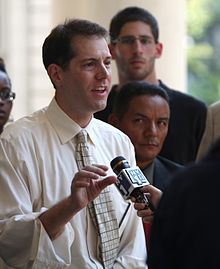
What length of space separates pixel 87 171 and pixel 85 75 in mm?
556

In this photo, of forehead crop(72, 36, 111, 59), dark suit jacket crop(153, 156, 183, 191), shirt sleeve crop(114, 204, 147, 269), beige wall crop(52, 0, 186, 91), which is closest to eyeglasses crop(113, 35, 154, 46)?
dark suit jacket crop(153, 156, 183, 191)

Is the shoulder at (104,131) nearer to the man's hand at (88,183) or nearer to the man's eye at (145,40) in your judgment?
the man's hand at (88,183)

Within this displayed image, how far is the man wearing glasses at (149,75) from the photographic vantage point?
199 inches

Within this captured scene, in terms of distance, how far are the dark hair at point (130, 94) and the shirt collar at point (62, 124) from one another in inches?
30.8

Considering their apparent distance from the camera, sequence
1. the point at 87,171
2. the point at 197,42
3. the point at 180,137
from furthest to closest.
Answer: the point at 197,42
the point at 180,137
the point at 87,171

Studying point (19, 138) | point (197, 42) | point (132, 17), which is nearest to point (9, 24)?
point (132, 17)

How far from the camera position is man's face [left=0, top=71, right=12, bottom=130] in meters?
4.93

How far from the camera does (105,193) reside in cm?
376

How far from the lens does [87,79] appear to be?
3.76 meters

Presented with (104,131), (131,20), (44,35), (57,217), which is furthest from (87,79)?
(44,35)

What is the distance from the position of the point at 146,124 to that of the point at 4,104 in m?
0.84

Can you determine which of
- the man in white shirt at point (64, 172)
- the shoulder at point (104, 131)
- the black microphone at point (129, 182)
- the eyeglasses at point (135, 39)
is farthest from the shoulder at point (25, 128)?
the eyeglasses at point (135, 39)

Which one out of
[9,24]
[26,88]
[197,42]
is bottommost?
[197,42]

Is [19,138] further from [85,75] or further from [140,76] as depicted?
[140,76]
